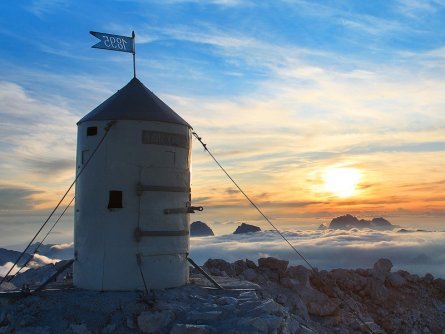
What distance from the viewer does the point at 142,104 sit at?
14328 mm

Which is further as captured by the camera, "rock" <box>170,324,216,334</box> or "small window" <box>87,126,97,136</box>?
"small window" <box>87,126,97,136</box>

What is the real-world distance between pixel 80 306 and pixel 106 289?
1.08m

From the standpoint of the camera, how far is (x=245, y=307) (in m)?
12.4

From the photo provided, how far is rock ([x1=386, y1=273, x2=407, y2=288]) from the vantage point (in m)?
22.8

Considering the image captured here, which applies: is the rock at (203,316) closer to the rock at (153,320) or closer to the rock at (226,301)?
the rock at (153,320)

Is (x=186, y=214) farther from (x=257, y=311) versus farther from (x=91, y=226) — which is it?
(x=257, y=311)

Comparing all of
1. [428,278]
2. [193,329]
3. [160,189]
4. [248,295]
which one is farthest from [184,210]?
[428,278]

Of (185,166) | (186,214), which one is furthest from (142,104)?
(186,214)

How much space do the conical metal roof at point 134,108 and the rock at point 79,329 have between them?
5.29 metres

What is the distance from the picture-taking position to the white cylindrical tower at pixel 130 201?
1327 centimetres

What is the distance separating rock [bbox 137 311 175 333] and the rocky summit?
22 mm

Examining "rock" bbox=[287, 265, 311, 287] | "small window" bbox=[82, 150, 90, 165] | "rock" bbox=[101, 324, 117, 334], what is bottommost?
"rock" bbox=[101, 324, 117, 334]

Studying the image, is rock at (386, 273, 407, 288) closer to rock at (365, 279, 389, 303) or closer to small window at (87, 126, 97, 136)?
rock at (365, 279, 389, 303)

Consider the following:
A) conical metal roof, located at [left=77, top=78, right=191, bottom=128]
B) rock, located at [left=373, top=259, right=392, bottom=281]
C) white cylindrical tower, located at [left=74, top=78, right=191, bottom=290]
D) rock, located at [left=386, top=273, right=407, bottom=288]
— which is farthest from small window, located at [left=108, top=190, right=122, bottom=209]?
rock, located at [left=386, top=273, right=407, bottom=288]
